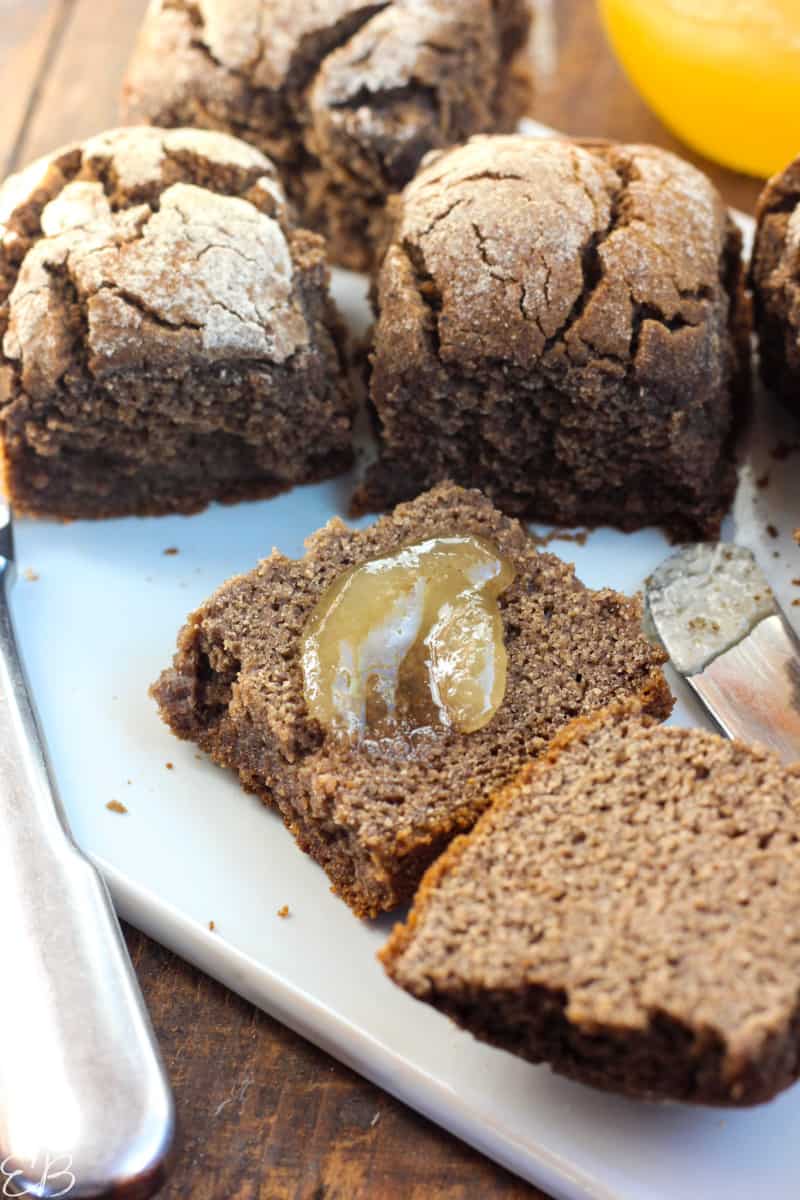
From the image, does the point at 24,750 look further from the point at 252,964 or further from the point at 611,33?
the point at 611,33

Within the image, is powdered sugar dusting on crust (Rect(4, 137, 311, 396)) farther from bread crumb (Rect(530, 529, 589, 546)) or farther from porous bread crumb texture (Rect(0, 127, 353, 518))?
bread crumb (Rect(530, 529, 589, 546))

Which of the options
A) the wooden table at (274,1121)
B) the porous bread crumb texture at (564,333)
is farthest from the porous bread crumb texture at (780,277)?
the wooden table at (274,1121)

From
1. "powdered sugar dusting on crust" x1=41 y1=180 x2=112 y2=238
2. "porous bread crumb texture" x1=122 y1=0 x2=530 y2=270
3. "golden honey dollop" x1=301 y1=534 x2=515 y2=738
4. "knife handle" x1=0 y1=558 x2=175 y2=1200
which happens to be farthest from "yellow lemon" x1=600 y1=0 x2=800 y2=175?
"knife handle" x1=0 y1=558 x2=175 y2=1200

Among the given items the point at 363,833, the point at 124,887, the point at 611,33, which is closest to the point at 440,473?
the point at 363,833

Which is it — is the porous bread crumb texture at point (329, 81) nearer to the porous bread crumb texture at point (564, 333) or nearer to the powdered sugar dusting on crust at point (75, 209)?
the porous bread crumb texture at point (564, 333)

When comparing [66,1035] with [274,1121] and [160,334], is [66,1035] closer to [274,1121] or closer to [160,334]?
[274,1121]

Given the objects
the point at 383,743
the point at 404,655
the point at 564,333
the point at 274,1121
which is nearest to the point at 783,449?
the point at 564,333
